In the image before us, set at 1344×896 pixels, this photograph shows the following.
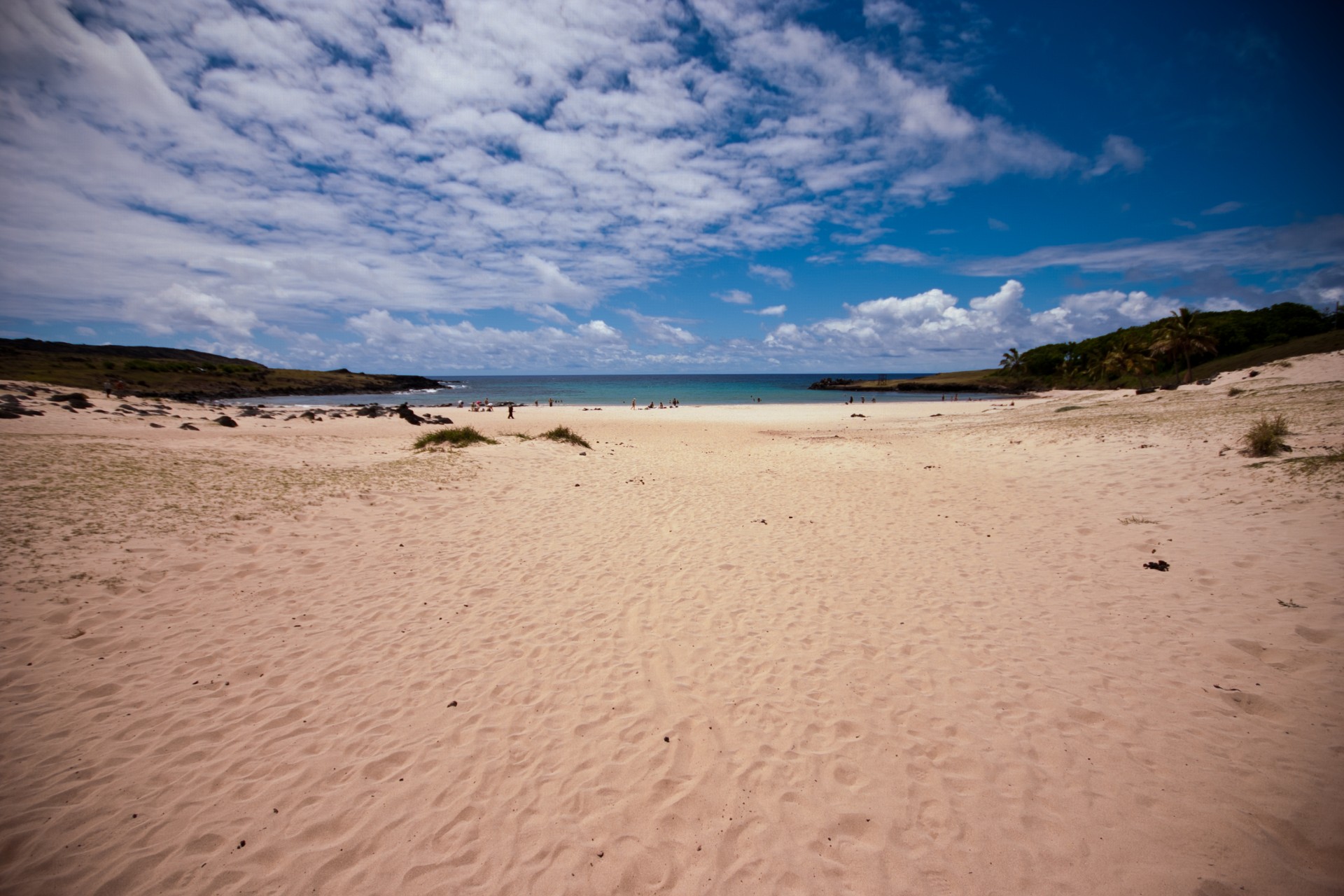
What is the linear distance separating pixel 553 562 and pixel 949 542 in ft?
26.4

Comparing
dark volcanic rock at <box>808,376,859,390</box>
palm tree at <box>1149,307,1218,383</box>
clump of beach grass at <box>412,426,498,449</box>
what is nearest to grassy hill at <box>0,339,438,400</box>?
clump of beach grass at <box>412,426,498,449</box>

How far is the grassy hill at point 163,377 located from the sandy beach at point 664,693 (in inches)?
2035

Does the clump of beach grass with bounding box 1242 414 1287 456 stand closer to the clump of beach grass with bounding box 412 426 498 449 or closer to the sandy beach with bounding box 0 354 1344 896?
the sandy beach with bounding box 0 354 1344 896

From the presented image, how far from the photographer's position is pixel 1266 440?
38.6 ft

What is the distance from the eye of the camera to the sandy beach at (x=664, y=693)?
355 cm

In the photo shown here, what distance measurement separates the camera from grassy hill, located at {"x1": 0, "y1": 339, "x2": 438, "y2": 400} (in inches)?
2014

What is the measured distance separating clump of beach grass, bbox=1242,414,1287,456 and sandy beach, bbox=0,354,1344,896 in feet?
2.00

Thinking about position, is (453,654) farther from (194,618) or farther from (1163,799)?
(1163,799)

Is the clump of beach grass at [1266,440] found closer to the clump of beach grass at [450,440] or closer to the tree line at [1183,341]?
the clump of beach grass at [450,440]

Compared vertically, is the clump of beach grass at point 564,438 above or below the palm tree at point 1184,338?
below

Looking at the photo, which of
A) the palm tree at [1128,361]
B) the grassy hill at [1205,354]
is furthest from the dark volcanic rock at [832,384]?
the palm tree at [1128,361]

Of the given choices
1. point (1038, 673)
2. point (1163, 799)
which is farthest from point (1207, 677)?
point (1163, 799)

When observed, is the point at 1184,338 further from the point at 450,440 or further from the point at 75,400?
the point at 75,400

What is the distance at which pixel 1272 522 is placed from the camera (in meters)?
8.77
